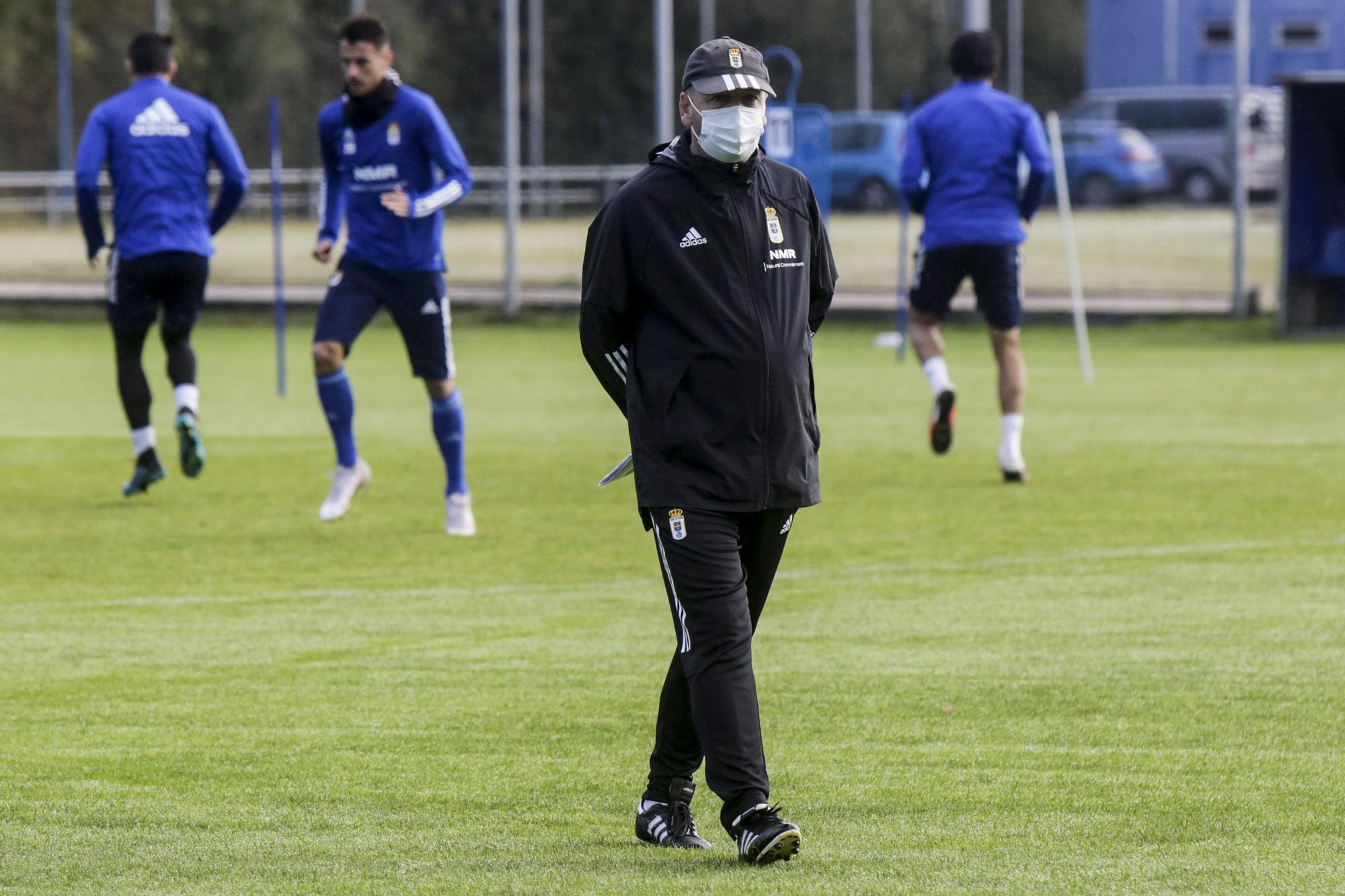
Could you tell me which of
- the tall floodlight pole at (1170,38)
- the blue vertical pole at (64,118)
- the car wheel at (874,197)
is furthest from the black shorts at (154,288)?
the tall floodlight pole at (1170,38)

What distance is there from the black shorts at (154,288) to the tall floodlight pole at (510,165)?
45.6ft

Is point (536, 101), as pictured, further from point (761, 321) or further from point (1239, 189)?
point (761, 321)

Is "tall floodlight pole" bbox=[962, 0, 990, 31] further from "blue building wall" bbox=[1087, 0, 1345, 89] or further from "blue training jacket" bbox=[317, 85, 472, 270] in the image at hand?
"blue building wall" bbox=[1087, 0, 1345, 89]

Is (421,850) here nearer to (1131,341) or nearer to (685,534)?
(685,534)

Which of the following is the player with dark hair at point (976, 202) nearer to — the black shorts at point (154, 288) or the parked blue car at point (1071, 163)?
the black shorts at point (154, 288)

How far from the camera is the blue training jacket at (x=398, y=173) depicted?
9.44m

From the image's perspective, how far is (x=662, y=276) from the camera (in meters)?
4.42

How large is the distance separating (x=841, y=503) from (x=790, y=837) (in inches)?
239

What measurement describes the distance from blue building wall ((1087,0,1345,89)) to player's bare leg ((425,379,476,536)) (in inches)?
1362

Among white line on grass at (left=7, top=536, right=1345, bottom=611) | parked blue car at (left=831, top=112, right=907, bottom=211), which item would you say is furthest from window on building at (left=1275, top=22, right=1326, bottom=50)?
white line on grass at (left=7, top=536, right=1345, bottom=611)

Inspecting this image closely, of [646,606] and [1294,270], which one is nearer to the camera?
[646,606]

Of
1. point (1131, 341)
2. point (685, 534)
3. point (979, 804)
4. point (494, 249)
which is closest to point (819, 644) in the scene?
point (979, 804)

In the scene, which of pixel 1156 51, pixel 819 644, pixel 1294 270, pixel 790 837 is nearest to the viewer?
pixel 790 837

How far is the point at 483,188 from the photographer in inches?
1123
